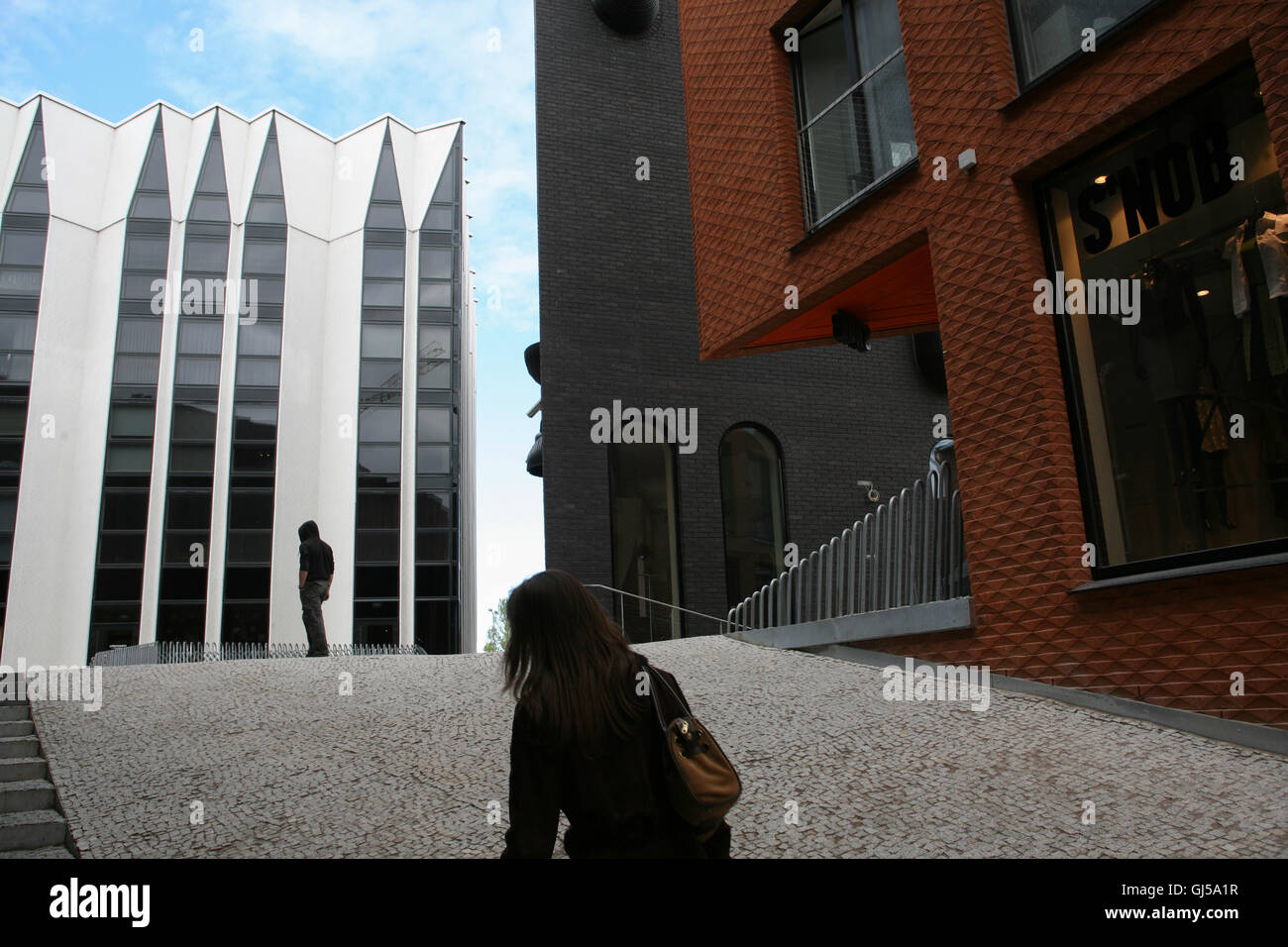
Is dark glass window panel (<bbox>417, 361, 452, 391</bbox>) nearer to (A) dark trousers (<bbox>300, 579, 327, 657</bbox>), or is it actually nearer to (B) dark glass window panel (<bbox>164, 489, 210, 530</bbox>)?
(B) dark glass window panel (<bbox>164, 489, 210, 530</bbox>)

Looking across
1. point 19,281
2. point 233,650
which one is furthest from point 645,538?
point 19,281

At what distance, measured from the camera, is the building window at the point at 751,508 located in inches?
580

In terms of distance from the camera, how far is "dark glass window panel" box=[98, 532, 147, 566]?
1218 inches

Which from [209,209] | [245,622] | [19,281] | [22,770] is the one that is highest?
[209,209]

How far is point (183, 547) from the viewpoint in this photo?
31312mm

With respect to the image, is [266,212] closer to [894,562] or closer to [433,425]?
[433,425]

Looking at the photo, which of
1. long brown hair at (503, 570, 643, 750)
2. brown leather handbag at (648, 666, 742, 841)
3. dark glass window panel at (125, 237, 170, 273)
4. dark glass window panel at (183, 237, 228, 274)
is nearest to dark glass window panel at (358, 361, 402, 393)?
dark glass window panel at (183, 237, 228, 274)

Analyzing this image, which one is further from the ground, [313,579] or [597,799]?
[313,579]

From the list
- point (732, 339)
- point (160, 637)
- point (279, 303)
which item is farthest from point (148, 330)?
point (732, 339)

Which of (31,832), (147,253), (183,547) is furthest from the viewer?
(147,253)

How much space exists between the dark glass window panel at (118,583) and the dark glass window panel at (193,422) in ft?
14.8

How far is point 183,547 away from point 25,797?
2784 cm

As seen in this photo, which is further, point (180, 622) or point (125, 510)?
point (125, 510)
